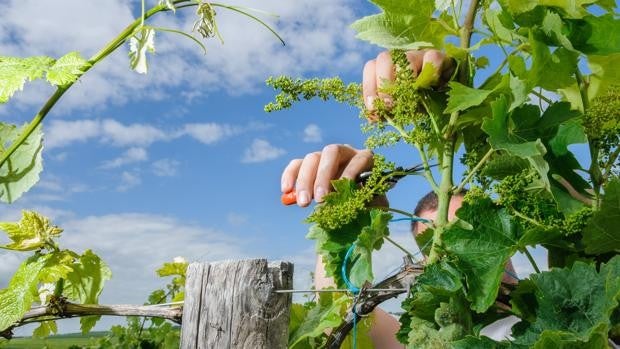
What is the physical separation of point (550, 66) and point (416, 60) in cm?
35

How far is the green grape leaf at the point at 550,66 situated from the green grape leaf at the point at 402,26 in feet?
0.97

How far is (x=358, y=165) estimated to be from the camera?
1.86 m

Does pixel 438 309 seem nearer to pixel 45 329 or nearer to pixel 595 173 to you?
pixel 595 173

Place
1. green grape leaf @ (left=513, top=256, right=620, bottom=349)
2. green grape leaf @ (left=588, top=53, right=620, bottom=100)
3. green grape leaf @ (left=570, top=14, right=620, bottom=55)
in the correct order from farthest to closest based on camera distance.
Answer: green grape leaf @ (left=588, top=53, right=620, bottom=100) < green grape leaf @ (left=570, top=14, right=620, bottom=55) < green grape leaf @ (left=513, top=256, right=620, bottom=349)

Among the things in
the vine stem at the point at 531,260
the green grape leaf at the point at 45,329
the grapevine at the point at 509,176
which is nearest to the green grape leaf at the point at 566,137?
the grapevine at the point at 509,176

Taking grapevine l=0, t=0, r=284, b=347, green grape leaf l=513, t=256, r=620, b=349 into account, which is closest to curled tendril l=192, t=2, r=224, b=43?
grapevine l=0, t=0, r=284, b=347

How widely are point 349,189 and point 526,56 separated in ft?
1.67

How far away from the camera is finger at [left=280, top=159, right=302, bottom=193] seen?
1944 millimetres

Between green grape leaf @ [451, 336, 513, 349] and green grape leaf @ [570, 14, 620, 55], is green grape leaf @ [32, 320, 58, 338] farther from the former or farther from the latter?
green grape leaf @ [570, 14, 620, 55]

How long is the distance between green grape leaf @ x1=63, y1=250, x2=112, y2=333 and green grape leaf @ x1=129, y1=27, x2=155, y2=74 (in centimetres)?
53

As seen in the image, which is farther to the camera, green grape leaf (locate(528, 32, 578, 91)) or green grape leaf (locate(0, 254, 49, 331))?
green grape leaf (locate(0, 254, 49, 331))

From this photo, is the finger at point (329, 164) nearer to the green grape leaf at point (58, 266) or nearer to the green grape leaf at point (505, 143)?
the green grape leaf at point (505, 143)

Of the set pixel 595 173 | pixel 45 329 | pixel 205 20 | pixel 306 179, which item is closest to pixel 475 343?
pixel 595 173

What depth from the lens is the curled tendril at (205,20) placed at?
5.74 feet
